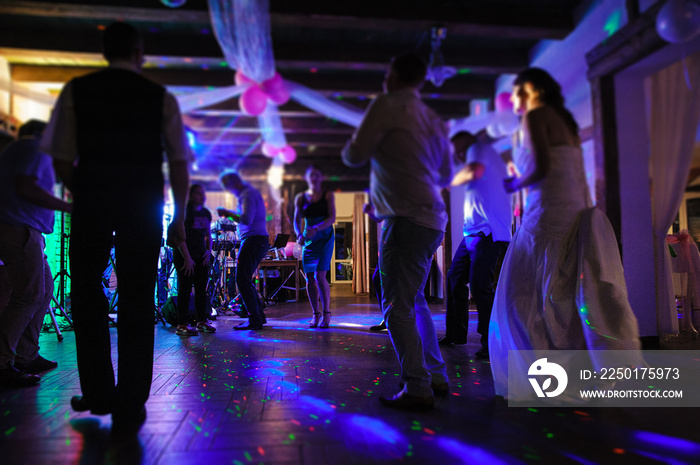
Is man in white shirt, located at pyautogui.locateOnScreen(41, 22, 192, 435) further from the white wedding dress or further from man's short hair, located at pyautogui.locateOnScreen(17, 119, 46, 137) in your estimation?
the white wedding dress

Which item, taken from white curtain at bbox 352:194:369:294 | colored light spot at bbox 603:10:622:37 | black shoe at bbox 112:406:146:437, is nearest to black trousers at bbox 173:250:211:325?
black shoe at bbox 112:406:146:437

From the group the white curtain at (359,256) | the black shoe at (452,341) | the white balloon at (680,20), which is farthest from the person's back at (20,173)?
the white curtain at (359,256)

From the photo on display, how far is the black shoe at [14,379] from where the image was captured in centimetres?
218

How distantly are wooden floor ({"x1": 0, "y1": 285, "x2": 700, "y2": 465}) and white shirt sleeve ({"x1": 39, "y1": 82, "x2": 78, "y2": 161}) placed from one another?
3.26 ft

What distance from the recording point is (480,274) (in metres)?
2.86

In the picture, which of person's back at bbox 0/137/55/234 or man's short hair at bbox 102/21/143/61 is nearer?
man's short hair at bbox 102/21/143/61

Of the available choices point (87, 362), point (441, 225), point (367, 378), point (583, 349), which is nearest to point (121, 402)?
point (87, 362)

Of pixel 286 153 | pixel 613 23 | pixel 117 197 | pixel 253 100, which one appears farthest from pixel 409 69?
pixel 286 153

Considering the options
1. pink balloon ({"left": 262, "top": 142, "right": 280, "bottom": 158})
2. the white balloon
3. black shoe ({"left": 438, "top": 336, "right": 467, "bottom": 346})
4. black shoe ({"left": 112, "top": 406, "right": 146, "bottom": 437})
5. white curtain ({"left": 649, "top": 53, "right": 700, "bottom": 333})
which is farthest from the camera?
pink balloon ({"left": 262, "top": 142, "right": 280, "bottom": 158})

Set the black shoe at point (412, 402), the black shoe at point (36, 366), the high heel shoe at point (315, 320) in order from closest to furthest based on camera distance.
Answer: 1. the black shoe at point (412, 402)
2. the black shoe at point (36, 366)
3. the high heel shoe at point (315, 320)

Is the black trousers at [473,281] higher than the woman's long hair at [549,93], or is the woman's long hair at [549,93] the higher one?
the woman's long hair at [549,93]

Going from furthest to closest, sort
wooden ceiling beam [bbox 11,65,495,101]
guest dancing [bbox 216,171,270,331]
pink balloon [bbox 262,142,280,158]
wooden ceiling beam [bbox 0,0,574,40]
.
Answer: pink balloon [bbox 262,142,280,158] < wooden ceiling beam [bbox 11,65,495,101] < wooden ceiling beam [bbox 0,0,574,40] < guest dancing [bbox 216,171,270,331]

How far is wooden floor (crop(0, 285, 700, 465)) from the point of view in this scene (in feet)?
4.38

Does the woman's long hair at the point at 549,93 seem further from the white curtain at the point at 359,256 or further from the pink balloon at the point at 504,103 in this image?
the white curtain at the point at 359,256
